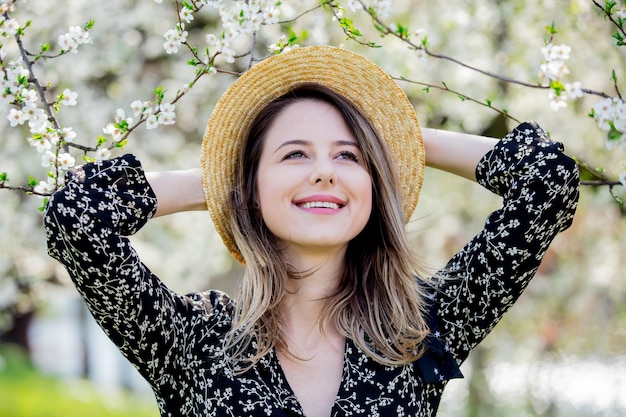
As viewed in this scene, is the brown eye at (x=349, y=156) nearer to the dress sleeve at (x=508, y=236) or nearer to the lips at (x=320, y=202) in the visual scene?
the lips at (x=320, y=202)

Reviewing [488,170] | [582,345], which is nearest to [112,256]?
[488,170]

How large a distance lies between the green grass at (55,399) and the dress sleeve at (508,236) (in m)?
8.06

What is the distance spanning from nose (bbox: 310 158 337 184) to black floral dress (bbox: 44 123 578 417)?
1.42 ft

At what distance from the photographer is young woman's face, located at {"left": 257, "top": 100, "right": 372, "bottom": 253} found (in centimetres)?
216

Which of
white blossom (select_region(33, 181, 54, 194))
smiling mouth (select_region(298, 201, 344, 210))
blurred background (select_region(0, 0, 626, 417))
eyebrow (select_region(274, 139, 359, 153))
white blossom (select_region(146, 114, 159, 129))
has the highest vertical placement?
blurred background (select_region(0, 0, 626, 417))

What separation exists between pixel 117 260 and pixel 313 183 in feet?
1.73

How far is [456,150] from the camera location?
2.43m

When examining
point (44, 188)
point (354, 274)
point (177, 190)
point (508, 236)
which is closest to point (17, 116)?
point (44, 188)

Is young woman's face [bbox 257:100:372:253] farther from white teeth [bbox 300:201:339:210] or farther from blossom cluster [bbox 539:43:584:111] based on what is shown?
blossom cluster [bbox 539:43:584:111]

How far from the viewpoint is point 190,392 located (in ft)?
7.14

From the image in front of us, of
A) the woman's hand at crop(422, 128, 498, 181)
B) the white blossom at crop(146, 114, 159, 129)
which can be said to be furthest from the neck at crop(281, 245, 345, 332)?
the white blossom at crop(146, 114, 159, 129)

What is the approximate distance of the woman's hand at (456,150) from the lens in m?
2.40

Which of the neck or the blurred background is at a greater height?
the blurred background

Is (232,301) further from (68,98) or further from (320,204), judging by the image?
(68,98)
